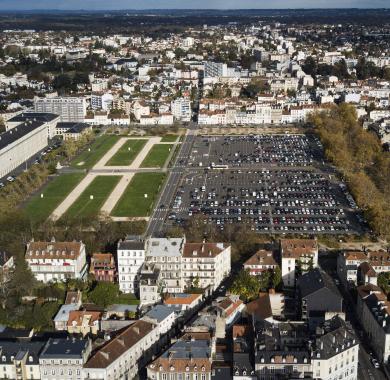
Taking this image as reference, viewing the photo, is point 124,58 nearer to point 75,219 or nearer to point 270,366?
point 75,219

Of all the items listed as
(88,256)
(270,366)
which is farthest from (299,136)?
(270,366)

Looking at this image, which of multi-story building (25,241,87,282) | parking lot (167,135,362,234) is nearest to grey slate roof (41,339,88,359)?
multi-story building (25,241,87,282)

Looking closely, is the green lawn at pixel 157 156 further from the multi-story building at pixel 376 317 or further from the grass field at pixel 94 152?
the multi-story building at pixel 376 317

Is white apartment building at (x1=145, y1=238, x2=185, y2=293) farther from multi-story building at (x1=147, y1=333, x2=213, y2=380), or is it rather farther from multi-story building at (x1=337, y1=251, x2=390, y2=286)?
multi-story building at (x1=337, y1=251, x2=390, y2=286)

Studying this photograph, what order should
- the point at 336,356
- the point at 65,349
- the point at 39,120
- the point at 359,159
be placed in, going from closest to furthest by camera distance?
1. the point at 336,356
2. the point at 65,349
3. the point at 359,159
4. the point at 39,120

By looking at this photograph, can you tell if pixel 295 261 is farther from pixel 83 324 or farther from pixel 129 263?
pixel 83 324

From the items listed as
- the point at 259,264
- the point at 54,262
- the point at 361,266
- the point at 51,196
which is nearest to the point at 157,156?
the point at 51,196
